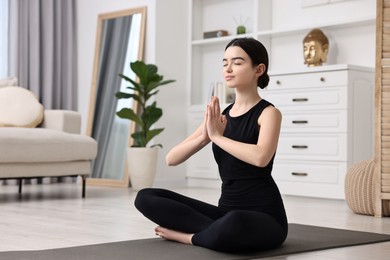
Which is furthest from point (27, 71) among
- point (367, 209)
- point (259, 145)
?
point (259, 145)

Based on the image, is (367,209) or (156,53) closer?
(367,209)

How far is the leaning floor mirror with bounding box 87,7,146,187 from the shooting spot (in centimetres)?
631

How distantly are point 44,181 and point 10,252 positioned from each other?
4293 mm

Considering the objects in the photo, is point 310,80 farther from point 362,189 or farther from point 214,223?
point 214,223

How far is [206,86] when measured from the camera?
6531 millimetres

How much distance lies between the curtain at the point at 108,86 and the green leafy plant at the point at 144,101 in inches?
20.9

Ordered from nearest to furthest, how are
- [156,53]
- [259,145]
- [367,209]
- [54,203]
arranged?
[259,145] < [367,209] < [54,203] < [156,53]

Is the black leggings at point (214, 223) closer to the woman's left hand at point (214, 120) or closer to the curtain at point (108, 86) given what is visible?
the woman's left hand at point (214, 120)

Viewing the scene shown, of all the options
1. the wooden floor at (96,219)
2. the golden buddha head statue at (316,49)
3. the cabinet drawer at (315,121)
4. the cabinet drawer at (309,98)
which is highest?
the golden buddha head statue at (316,49)

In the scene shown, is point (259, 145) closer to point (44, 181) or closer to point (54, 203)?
point (54, 203)

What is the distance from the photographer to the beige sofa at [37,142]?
461cm

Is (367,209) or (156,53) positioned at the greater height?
(156,53)

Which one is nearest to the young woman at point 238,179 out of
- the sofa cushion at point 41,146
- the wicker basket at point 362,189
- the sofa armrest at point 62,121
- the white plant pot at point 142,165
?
the wicker basket at point 362,189

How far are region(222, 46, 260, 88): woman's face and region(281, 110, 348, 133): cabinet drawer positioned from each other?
8.60ft
